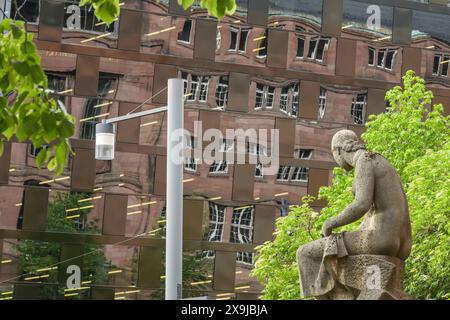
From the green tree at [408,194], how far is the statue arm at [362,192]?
11.9 metres

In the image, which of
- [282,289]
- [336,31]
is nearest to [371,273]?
[282,289]

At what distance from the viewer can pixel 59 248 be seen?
48.0 meters

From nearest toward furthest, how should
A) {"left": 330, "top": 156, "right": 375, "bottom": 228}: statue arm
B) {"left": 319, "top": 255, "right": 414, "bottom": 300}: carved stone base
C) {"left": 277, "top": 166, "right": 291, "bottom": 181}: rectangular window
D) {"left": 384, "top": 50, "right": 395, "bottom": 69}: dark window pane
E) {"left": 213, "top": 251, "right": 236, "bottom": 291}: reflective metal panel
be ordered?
{"left": 319, "top": 255, "right": 414, "bottom": 300}: carved stone base, {"left": 330, "top": 156, "right": 375, "bottom": 228}: statue arm, {"left": 213, "top": 251, "right": 236, "bottom": 291}: reflective metal panel, {"left": 277, "top": 166, "right": 291, "bottom": 181}: rectangular window, {"left": 384, "top": 50, "right": 395, "bottom": 69}: dark window pane

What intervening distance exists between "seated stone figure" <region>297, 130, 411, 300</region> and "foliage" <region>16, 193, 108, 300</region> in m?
32.4

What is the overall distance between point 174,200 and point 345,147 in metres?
4.38

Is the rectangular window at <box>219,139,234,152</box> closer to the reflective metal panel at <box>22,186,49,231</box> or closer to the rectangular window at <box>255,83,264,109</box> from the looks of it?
the rectangular window at <box>255,83,264,109</box>

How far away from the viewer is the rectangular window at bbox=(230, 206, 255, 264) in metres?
49.9

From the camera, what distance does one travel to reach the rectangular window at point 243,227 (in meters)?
49.9

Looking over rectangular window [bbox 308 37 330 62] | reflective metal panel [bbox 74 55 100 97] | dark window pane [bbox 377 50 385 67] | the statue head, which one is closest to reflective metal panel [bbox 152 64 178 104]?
reflective metal panel [bbox 74 55 100 97]

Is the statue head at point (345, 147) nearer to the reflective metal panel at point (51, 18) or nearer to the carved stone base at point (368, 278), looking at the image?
the carved stone base at point (368, 278)

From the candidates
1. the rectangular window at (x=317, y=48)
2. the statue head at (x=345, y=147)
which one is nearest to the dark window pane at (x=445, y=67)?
the rectangular window at (x=317, y=48)

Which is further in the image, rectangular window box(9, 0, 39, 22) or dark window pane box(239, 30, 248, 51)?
dark window pane box(239, 30, 248, 51)

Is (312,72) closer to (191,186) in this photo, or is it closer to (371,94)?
(371,94)

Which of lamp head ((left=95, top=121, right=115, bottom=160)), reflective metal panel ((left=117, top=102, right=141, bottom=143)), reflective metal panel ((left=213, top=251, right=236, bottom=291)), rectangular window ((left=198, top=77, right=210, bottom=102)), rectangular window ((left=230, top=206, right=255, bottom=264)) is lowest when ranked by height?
reflective metal panel ((left=213, top=251, right=236, bottom=291))
